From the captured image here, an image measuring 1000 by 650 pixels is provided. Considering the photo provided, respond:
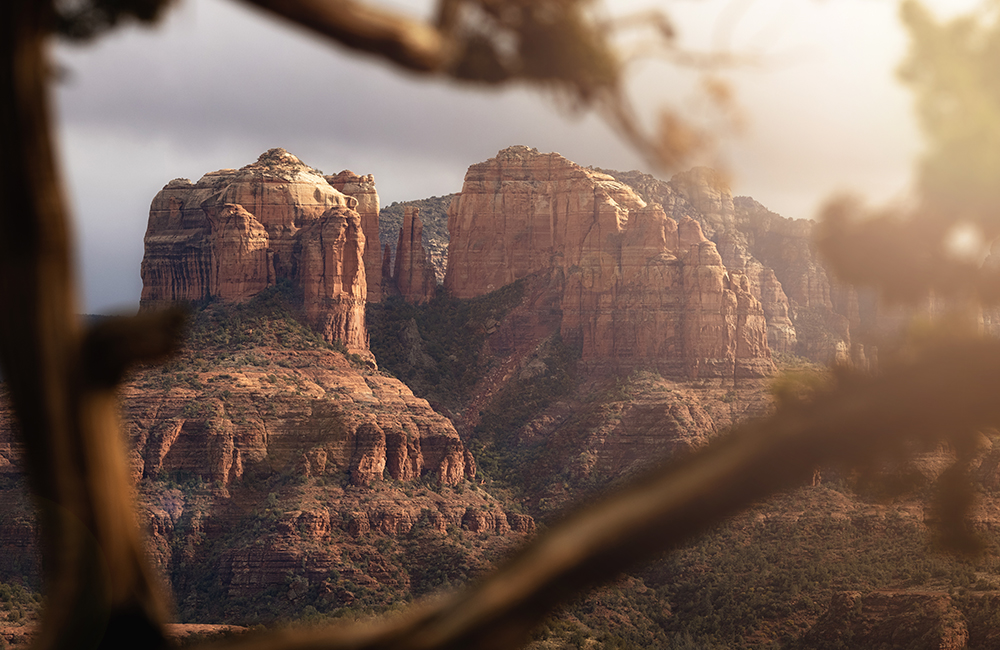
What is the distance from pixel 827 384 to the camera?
4.67 metres

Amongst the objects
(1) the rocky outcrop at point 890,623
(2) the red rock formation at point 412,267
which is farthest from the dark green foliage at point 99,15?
(2) the red rock formation at point 412,267

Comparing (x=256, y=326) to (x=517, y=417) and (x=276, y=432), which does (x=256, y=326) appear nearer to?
(x=276, y=432)

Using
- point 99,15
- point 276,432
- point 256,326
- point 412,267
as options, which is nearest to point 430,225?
point 412,267

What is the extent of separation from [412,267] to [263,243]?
83.6 feet

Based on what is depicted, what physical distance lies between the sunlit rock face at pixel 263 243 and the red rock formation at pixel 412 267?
15476 mm

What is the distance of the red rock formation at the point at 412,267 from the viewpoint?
4710 inches

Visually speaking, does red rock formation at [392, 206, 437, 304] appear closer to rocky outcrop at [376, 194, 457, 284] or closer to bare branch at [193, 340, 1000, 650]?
rocky outcrop at [376, 194, 457, 284]

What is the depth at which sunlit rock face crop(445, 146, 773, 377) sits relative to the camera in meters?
104

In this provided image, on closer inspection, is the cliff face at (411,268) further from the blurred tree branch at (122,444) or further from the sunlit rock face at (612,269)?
the blurred tree branch at (122,444)

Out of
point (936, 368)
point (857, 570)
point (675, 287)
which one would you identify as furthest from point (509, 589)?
point (675, 287)

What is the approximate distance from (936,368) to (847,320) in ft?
498

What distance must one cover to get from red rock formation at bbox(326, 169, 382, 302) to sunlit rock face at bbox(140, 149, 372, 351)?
9.63m

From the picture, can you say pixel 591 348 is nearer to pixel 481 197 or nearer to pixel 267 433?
pixel 481 197

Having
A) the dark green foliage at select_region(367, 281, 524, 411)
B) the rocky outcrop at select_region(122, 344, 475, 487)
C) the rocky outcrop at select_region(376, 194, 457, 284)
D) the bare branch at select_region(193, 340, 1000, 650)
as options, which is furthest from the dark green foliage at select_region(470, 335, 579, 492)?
the bare branch at select_region(193, 340, 1000, 650)
